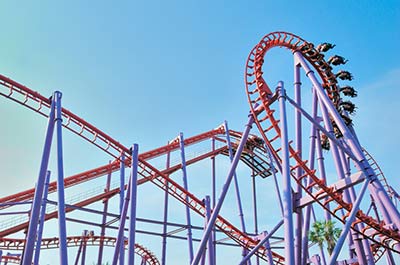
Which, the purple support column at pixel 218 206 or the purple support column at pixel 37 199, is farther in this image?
the purple support column at pixel 218 206

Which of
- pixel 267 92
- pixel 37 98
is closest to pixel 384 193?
pixel 267 92

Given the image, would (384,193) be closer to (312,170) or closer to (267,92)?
(312,170)

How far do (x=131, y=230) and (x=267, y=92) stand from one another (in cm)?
427

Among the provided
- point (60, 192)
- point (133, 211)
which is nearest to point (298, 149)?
point (133, 211)

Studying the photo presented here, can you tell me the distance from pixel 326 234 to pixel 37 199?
711cm

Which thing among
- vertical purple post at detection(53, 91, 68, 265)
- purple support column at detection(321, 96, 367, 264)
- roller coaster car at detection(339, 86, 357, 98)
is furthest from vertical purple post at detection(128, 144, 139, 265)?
roller coaster car at detection(339, 86, 357, 98)

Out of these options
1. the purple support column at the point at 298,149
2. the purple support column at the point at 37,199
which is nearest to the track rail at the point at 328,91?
the purple support column at the point at 298,149

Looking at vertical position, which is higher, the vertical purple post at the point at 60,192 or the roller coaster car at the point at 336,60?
the roller coaster car at the point at 336,60

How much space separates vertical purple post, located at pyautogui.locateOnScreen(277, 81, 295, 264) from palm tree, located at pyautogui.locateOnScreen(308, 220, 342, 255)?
388 cm

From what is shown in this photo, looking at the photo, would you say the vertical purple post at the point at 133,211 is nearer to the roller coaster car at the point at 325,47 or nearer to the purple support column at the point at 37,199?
the purple support column at the point at 37,199

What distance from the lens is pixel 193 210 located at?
11469mm

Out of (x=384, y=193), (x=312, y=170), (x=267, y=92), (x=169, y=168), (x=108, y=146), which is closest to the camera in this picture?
(x=384, y=193)

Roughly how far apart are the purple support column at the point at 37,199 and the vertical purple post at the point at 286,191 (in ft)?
13.1

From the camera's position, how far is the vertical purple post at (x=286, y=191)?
18.6 ft
